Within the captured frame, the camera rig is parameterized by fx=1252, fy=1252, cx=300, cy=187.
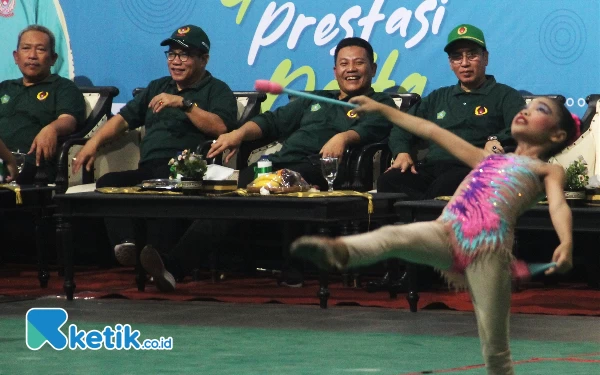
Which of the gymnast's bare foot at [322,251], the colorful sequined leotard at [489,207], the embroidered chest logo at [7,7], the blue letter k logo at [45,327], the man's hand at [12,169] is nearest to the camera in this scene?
the gymnast's bare foot at [322,251]

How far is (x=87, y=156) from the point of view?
752 centimetres

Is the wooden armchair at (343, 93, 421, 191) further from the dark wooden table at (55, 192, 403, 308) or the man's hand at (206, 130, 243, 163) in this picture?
the man's hand at (206, 130, 243, 163)

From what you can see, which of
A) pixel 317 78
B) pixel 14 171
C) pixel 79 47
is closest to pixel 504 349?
pixel 14 171

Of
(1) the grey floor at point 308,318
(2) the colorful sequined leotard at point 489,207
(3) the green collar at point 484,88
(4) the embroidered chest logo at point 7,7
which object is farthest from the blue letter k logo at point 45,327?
(4) the embroidered chest logo at point 7,7

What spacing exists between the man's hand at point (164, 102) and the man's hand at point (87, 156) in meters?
0.49

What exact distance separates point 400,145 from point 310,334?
6.34 feet

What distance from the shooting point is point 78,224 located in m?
7.91

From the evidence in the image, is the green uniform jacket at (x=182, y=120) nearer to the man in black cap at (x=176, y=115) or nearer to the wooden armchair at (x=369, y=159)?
the man in black cap at (x=176, y=115)

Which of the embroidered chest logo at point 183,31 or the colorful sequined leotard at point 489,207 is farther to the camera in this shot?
the embroidered chest logo at point 183,31

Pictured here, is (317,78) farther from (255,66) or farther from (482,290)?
(482,290)

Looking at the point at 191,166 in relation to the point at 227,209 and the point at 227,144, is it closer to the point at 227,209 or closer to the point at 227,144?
the point at 227,209

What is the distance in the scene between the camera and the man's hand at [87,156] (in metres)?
7.50

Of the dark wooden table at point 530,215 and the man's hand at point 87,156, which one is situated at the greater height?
the man's hand at point 87,156

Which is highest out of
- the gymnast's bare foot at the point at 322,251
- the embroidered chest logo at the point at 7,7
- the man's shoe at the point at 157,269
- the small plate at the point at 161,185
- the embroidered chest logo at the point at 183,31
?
the embroidered chest logo at the point at 7,7
